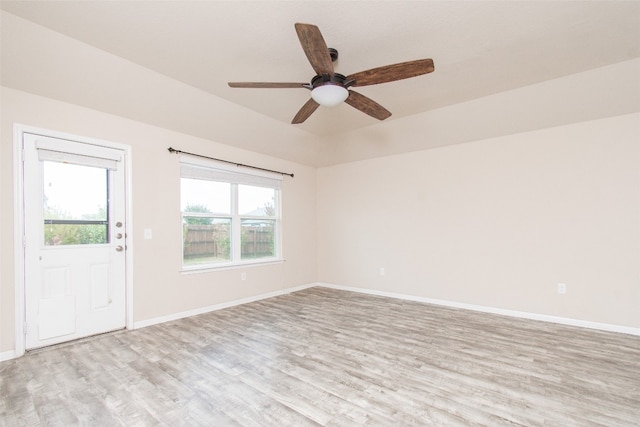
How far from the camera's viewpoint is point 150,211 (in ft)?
11.9

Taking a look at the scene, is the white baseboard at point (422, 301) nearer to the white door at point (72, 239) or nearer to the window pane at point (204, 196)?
the white door at point (72, 239)

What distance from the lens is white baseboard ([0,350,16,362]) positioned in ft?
8.52

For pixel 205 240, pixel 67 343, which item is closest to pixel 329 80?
pixel 205 240

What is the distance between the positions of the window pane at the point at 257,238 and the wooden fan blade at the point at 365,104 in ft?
9.23

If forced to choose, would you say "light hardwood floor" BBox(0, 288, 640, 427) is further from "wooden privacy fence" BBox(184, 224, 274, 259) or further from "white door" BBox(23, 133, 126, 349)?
"wooden privacy fence" BBox(184, 224, 274, 259)

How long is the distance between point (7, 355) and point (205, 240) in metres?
2.20

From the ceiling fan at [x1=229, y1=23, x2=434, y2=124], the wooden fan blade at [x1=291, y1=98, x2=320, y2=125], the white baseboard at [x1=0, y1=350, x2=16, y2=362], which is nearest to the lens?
the ceiling fan at [x1=229, y1=23, x2=434, y2=124]

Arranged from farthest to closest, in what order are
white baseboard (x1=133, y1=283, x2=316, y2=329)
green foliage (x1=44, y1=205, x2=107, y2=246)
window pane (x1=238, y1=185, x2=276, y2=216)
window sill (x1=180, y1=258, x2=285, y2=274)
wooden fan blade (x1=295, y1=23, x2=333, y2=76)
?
1. window pane (x1=238, y1=185, x2=276, y2=216)
2. window sill (x1=180, y1=258, x2=285, y2=274)
3. white baseboard (x1=133, y1=283, x2=316, y2=329)
4. green foliage (x1=44, y1=205, x2=107, y2=246)
5. wooden fan blade (x1=295, y1=23, x2=333, y2=76)

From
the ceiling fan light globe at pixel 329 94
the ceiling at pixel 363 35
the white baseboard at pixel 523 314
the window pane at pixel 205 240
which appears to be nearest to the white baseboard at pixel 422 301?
the white baseboard at pixel 523 314

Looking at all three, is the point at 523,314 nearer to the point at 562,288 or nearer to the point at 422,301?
the point at 562,288

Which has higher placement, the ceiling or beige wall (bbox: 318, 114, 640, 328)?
the ceiling

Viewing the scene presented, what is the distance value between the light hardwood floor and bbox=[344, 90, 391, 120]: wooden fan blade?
7.58 feet

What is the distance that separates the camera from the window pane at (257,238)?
487 centimetres

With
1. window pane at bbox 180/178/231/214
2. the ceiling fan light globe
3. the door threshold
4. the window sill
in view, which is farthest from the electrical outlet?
the door threshold
